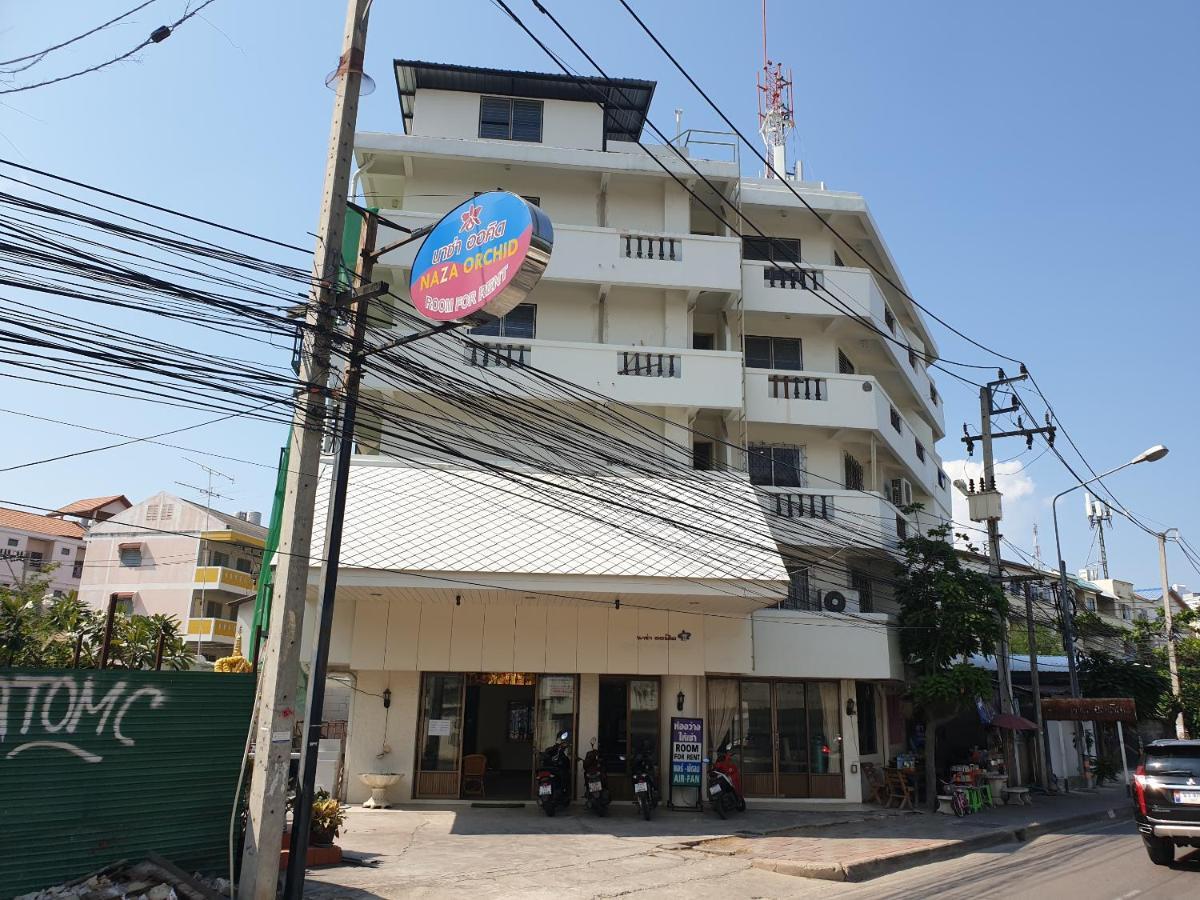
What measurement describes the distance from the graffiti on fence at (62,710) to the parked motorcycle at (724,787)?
35.7 feet

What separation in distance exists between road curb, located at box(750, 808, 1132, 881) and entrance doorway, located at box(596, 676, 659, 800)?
6.04m

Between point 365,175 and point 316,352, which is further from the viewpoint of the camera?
point 365,175

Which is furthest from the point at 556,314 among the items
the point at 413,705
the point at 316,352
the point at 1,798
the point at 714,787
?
the point at 1,798

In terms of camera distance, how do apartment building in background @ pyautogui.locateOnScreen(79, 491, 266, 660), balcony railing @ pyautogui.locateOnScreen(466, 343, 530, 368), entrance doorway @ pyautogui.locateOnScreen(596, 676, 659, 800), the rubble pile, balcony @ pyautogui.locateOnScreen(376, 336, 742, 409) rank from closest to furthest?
the rubble pile, entrance doorway @ pyautogui.locateOnScreen(596, 676, 659, 800), balcony railing @ pyautogui.locateOnScreen(466, 343, 530, 368), balcony @ pyautogui.locateOnScreen(376, 336, 742, 409), apartment building in background @ pyautogui.locateOnScreen(79, 491, 266, 660)

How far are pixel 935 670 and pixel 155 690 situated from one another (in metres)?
16.0

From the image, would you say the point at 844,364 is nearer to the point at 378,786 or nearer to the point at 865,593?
the point at 865,593

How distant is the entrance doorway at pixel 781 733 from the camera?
1894cm

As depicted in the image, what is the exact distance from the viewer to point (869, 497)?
68.7 feet

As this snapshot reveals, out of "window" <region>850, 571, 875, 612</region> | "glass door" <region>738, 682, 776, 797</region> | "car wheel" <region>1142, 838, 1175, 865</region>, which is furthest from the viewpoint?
"window" <region>850, 571, 875, 612</region>

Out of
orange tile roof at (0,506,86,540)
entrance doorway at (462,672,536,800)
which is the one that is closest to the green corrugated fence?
entrance doorway at (462,672,536,800)

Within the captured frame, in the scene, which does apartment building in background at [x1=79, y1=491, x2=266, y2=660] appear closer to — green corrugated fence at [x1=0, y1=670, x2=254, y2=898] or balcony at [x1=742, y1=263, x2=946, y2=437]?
balcony at [x1=742, y1=263, x2=946, y2=437]

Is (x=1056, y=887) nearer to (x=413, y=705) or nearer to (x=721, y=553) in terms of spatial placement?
(x=721, y=553)

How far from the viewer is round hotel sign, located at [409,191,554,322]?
7.32m

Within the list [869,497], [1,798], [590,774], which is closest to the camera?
[1,798]
